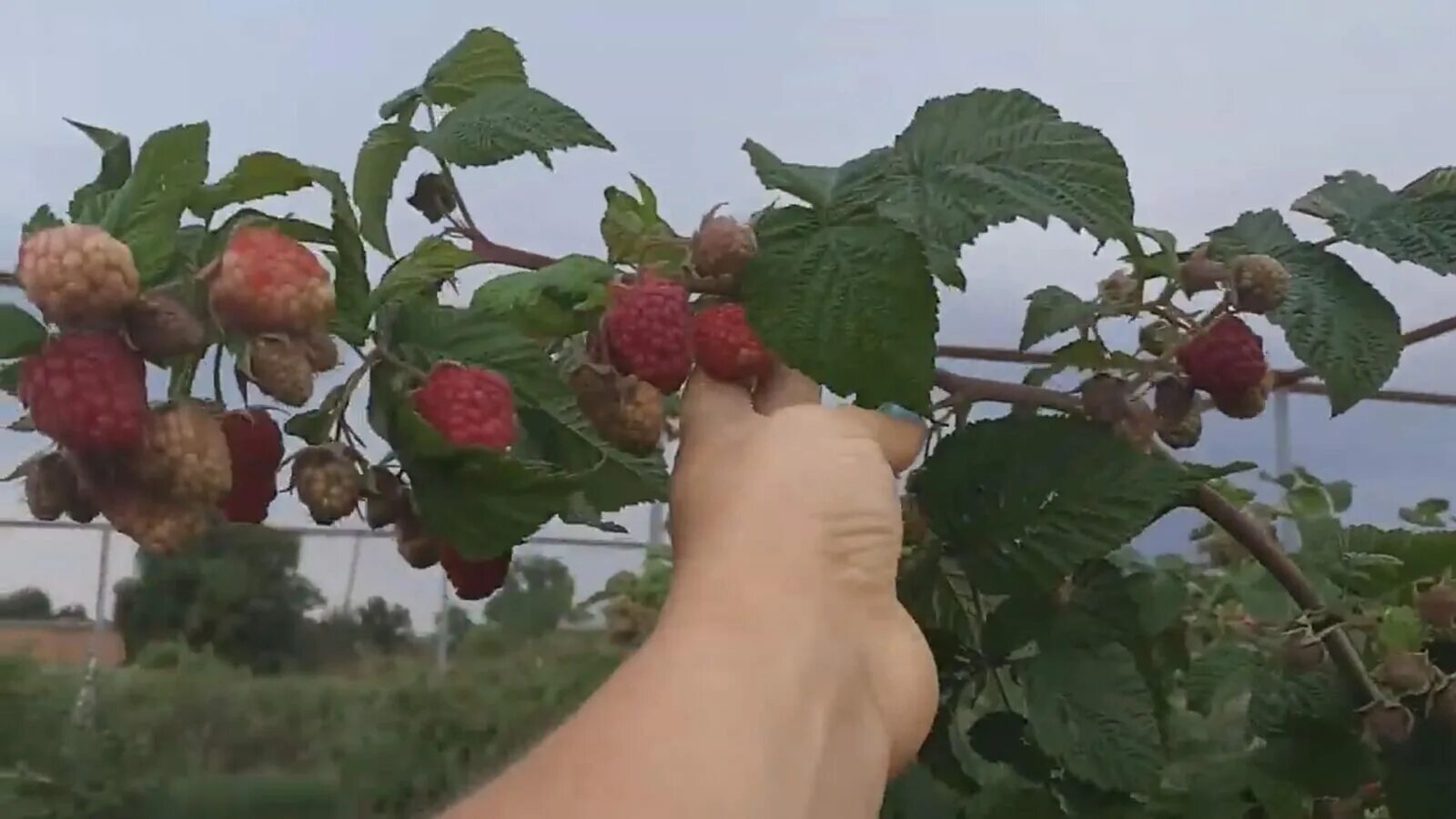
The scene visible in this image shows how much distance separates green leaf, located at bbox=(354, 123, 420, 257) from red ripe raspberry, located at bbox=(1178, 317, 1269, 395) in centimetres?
26

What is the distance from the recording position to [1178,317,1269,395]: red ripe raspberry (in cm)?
47

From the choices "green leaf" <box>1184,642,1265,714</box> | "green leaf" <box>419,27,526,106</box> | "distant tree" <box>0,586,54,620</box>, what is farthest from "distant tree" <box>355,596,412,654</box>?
"green leaf" <box>419,27,526,106</box>

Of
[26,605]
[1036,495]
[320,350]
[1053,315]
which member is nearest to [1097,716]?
[1036,495]

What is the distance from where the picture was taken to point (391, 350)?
0.36 m

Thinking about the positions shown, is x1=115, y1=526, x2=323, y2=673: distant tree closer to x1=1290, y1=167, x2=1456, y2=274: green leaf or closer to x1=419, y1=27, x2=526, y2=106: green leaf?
x1=419, y1=27, x2=526, y2=106: green leaf

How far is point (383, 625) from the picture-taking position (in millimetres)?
1182

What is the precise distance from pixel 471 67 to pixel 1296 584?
37 centimetres

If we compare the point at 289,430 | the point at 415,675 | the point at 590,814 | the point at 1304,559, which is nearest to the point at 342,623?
the point at 415,675

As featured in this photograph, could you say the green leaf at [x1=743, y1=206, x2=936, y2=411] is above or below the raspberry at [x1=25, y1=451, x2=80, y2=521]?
above

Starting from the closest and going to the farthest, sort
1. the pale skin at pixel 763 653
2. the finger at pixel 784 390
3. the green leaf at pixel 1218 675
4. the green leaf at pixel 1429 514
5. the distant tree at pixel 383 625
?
the pale skin at pixel 763 653
the finger at pixel 784 390
the green leaf at pixel 1218 675
the green leaf at pixel 1429 514
the distant tree at pixel 383 625

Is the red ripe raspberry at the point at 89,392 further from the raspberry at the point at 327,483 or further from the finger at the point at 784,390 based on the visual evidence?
the finger at the point at 784,390

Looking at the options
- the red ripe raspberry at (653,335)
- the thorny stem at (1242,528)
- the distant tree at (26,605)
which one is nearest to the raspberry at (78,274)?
the red ripe raspberry at (653,335)

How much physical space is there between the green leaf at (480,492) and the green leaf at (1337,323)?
0.92 feet

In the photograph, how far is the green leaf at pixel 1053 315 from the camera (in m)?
0.57
